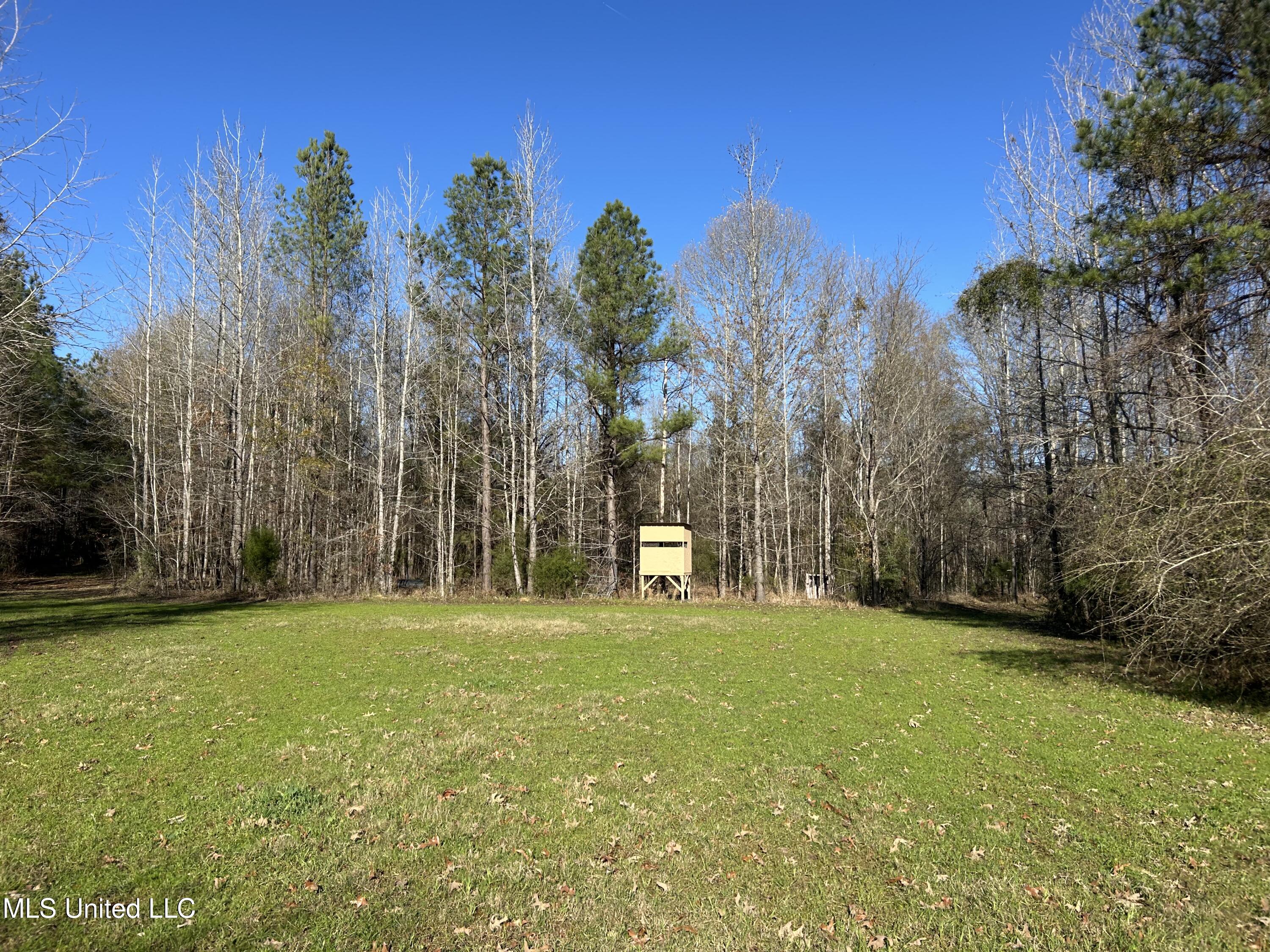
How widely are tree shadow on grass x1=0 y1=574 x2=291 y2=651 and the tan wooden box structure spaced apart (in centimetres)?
1172

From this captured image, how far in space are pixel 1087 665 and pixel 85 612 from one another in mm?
21595

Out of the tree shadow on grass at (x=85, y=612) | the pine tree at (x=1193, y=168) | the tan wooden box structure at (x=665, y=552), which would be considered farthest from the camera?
the tan wooden box structure at (x=665, y=552)

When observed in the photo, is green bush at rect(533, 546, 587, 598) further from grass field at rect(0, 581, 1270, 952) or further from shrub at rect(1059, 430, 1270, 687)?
shrub at rect(1059, 430, 1270, 687)

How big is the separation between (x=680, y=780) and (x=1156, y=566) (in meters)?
6.40

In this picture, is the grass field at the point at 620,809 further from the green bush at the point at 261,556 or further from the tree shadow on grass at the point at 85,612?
the green bush at the point at 261,556

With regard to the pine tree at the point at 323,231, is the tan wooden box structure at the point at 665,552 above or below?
below

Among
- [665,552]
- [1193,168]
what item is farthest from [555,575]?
[1193,168]

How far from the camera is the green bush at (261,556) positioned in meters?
19.7

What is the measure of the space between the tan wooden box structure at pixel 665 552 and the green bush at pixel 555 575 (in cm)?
225

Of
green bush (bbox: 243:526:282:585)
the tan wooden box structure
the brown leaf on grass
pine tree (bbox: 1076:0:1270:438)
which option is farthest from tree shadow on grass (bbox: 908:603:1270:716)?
green bush (bbox: 243:526:282:585)

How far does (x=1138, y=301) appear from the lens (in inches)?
534

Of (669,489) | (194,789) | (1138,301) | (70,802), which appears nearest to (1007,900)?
(194,789)

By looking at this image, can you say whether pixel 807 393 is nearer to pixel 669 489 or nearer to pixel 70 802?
pixel 669 489

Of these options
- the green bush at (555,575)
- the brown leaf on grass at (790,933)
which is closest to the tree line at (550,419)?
the green bush at (555,575)
